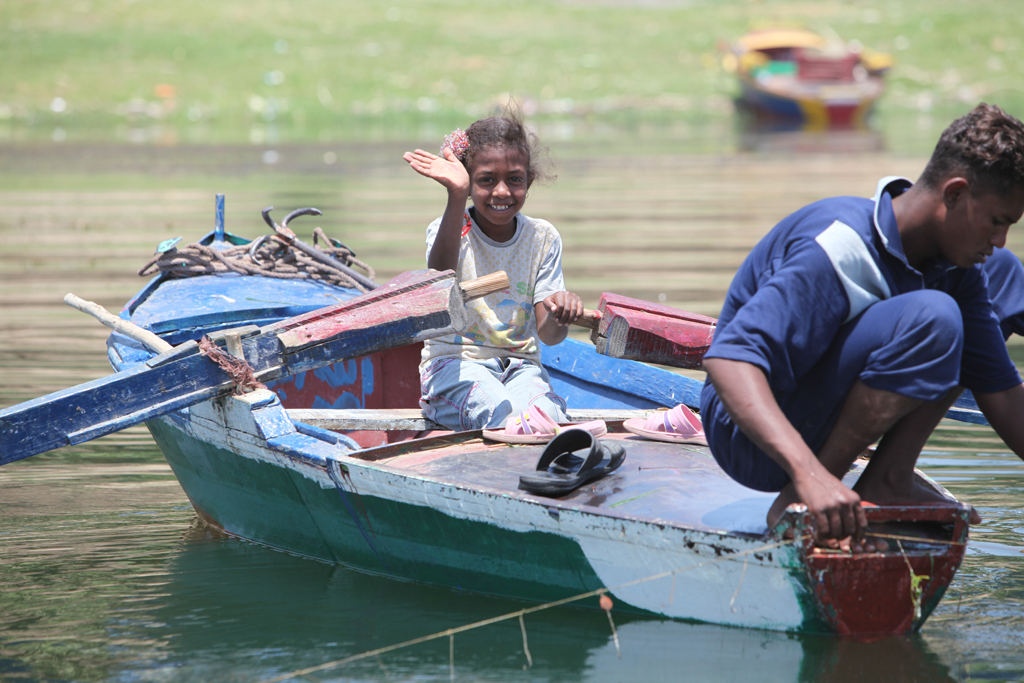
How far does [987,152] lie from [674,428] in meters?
1.64

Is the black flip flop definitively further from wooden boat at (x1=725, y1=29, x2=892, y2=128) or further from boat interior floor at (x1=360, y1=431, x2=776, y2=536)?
wooden boat at (x1=725, y1=29, x2=892, y2=128)

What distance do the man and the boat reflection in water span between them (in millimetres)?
425

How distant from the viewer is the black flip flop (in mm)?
3385

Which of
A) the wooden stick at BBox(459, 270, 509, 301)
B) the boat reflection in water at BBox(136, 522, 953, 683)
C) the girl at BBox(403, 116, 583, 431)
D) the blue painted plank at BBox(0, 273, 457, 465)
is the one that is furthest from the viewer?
the girl at BBox(403, 116, 583, 431)

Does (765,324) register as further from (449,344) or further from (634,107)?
(634,107)

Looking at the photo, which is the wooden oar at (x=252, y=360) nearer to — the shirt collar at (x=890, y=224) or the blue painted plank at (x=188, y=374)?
the blue painted plank at (x=188, y=374)

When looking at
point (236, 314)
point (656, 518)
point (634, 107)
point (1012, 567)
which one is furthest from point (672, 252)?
point (634, 107)

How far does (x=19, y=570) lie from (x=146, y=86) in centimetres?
3392

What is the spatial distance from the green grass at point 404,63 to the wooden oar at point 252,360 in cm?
2322

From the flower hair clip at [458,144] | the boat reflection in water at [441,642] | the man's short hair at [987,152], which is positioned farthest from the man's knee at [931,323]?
the flower hair clip at [458,144]

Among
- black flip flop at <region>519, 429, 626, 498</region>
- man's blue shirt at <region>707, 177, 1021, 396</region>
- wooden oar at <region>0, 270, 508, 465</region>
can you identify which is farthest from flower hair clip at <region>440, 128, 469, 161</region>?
man's blue shirt at <region>707, 177, 1021, 396</region>

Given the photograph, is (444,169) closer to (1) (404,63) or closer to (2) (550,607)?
(2) (550,607)

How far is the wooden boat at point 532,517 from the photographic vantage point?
294 cm

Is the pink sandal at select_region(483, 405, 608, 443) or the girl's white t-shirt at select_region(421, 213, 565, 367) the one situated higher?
the girl's white t-shirt at select_region(421, 213, 565, 367)
